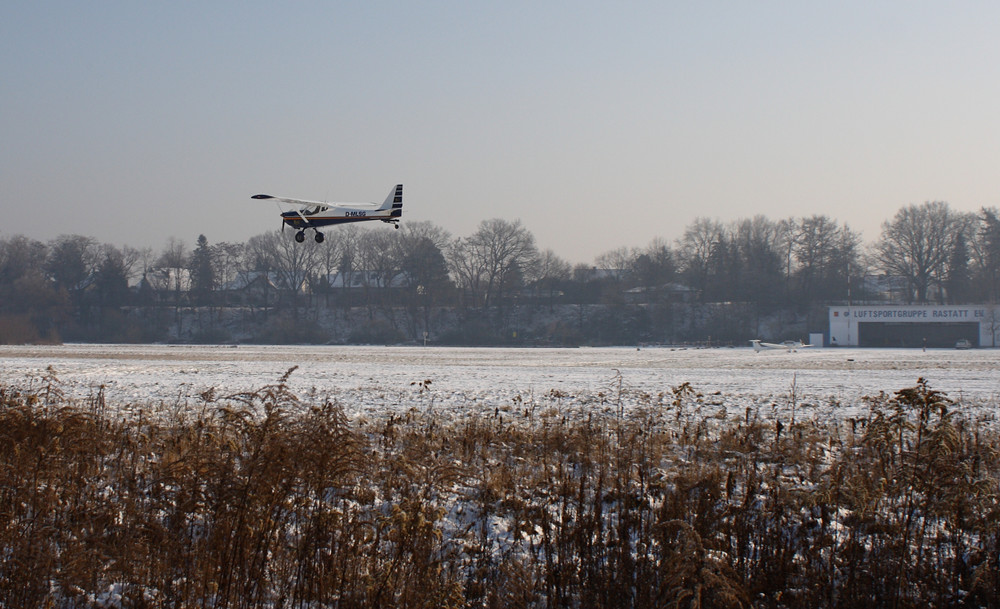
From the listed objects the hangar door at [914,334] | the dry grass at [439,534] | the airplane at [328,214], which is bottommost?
the dry grass at [439,534]

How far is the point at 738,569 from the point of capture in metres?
6.52

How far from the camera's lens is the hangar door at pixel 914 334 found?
8350 centimetres

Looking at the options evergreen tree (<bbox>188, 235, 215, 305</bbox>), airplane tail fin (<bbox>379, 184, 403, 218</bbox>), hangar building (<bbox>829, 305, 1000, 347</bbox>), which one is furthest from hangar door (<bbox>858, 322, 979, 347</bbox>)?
evergreen tree (<bbox>188, 235, 215, 305</bbox>)

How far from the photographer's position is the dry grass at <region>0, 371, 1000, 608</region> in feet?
18.7

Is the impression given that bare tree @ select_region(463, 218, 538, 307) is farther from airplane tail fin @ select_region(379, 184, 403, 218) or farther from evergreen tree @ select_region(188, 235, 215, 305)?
airplane tail fin @ select_region(379, 184, 403, 218)

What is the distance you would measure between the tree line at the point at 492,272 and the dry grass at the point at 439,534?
329 ft

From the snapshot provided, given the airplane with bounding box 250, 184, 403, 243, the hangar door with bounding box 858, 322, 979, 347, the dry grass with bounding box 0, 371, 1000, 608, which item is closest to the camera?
the dry grass with bounding box 0, 371, 1000, 608

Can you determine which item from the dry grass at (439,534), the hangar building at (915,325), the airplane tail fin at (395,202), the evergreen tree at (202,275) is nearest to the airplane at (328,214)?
the airplane tail fin at (395,202)

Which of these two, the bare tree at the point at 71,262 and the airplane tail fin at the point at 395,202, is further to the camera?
the bare tree at the point at 71,262

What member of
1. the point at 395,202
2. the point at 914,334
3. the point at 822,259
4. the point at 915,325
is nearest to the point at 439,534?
the point at 395,202

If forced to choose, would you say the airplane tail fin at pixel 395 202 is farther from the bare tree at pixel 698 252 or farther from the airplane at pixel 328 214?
the bare tree at pixel 698 252

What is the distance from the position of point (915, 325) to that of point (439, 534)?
305 ft

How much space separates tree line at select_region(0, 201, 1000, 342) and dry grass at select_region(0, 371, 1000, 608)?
329 ft

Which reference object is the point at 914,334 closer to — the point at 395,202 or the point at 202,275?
the point at 395,202
